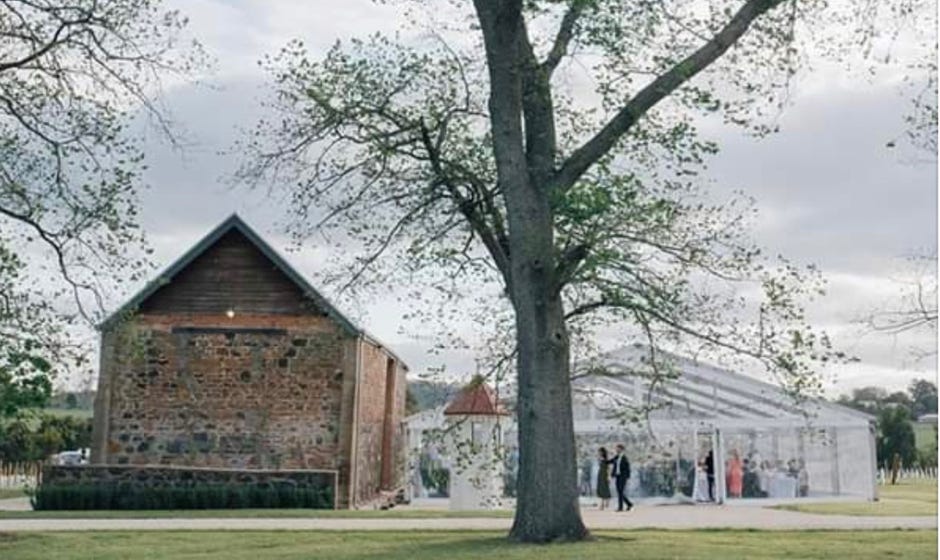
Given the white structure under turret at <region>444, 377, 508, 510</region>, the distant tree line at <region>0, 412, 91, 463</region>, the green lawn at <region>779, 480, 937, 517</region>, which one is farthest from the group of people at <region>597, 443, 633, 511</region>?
the distant tree line at <region>0, 412, 91, 463</region>

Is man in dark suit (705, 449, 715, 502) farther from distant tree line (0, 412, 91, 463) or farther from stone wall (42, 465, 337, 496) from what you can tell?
distant tree line (0, 412, 91, 463)

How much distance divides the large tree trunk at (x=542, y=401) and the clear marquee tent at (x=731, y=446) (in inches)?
573

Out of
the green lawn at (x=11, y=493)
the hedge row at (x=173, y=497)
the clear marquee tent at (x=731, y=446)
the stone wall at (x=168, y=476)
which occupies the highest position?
the clear marquee tent at (x=731, y=446)

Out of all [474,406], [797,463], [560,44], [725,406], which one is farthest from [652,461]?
[560,44]

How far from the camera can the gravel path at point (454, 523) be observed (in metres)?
17.5

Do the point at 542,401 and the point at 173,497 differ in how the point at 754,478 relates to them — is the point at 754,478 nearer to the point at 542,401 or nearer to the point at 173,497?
the point at 173,497

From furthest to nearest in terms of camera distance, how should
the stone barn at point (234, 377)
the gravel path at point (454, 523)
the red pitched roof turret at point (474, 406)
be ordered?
1. the stone barn at point (234, 377)
2. the red pitched roof turret at point (474, 406)
3. the gravel path at point (454, 523)

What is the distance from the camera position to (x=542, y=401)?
14594mm

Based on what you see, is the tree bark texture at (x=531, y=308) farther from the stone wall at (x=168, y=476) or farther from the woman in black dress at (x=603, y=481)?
the woman in black dress at (x=603, y=481)

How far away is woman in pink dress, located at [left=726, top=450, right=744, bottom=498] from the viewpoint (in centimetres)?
3019

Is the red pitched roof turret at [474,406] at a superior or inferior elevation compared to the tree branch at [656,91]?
inferior

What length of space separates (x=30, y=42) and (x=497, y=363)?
8211mm

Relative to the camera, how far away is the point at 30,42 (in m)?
16.3

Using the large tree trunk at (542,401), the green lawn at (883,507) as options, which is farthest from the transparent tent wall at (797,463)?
the large tree trunk at (542,401)
